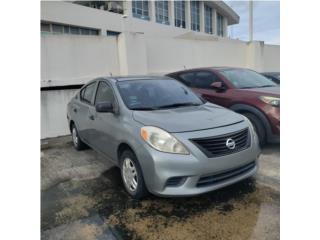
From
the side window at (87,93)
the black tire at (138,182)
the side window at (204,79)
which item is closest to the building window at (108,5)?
the side window at (204,79)

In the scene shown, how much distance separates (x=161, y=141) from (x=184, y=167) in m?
0.39

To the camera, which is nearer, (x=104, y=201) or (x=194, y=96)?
(x=104, y=201)

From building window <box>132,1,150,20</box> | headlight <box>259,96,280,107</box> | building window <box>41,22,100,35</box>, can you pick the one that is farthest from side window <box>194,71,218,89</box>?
building window <box>132,1,150,20</box>

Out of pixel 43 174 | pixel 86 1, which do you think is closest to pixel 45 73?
pixel 43 174

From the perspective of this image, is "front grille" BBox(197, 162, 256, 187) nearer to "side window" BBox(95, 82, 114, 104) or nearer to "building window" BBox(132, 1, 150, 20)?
"side window" BBox(95, 82, 114, 104)

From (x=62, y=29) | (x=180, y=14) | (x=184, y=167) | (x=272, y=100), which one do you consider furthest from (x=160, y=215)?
(x=180, y=14)

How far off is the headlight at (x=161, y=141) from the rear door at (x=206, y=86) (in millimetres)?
2860

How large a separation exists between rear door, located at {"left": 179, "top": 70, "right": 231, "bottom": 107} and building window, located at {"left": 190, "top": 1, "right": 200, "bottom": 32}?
3390 cm

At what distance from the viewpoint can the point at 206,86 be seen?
21.1 ft

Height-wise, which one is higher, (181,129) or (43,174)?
(181,129)

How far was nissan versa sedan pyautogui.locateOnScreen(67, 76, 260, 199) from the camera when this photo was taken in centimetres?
322
